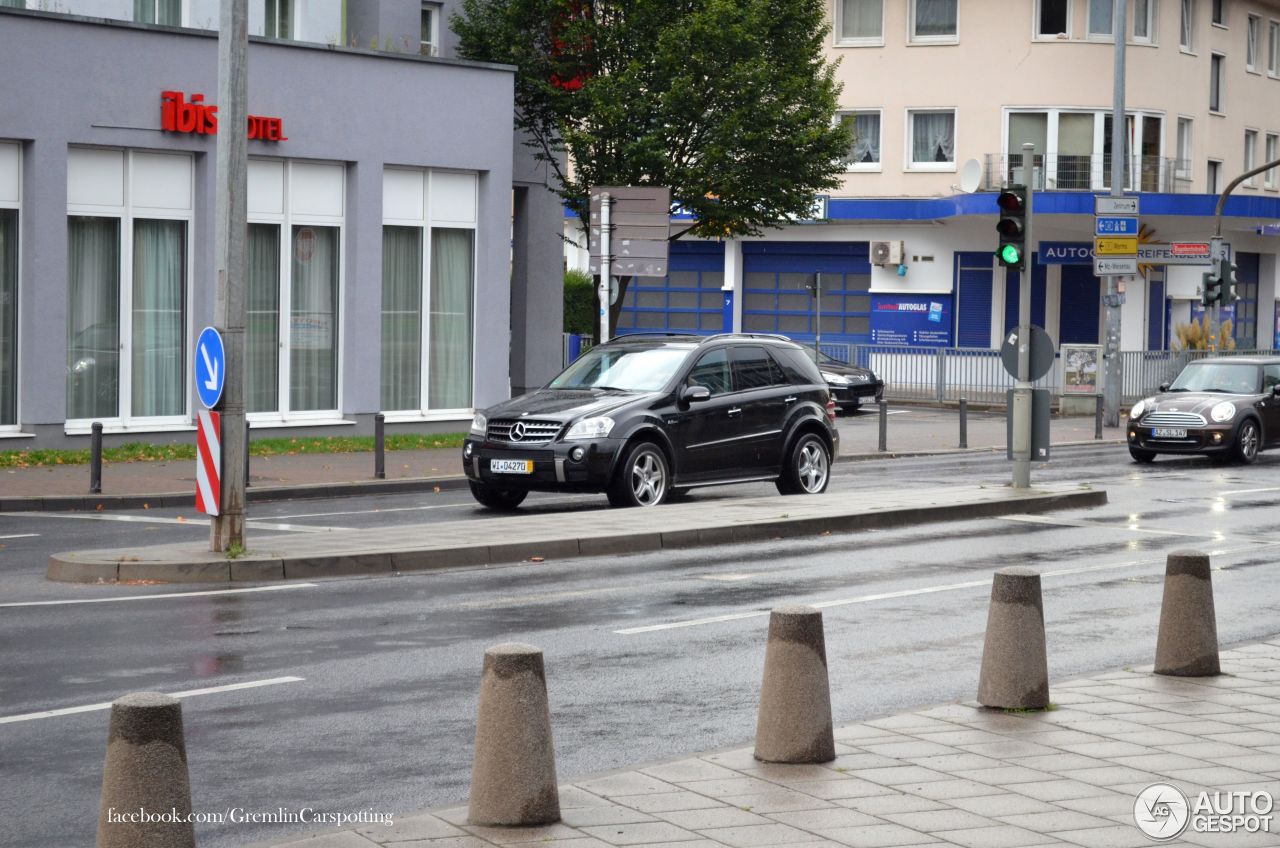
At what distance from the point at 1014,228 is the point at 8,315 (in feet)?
43.8

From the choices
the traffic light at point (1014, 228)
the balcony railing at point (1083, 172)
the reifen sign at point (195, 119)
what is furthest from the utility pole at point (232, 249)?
the balcony railing at point (1083, 172)

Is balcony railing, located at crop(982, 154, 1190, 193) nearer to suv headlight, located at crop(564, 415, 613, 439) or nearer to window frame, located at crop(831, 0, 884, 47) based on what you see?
window frame, located at crop(831, 0, 884, 47)

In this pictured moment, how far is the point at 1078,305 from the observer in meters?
48.9

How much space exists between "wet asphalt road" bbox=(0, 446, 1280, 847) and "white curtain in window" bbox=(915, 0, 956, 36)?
3453 centimetres

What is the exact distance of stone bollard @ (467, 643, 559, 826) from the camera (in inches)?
237

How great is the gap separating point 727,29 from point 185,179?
1138 centimetres

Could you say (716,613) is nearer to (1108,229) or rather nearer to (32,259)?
(32,259)

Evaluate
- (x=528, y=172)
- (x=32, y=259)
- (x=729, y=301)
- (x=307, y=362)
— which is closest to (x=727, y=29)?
(x=528, y=172)

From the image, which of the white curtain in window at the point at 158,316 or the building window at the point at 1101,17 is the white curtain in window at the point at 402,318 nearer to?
the white curtain in window at the point at 158,316

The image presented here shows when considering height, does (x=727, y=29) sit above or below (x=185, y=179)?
above

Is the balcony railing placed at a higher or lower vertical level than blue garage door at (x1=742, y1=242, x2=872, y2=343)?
higher

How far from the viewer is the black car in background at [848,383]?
3959cm

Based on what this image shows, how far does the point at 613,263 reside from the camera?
24125 millimetres

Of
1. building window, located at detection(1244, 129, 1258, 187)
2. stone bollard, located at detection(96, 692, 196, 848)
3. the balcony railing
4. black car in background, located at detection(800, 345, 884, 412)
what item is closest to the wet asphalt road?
stone bollard, located at detection(96, 692, 196, 848)
